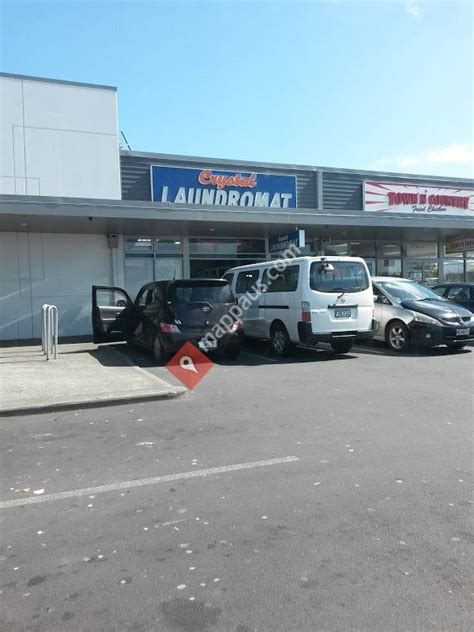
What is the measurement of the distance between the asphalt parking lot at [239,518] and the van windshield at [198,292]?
3864mm

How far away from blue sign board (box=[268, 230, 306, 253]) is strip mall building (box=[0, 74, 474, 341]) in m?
0.06

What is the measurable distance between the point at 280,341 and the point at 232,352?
1272 mm

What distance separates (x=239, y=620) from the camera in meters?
2.67

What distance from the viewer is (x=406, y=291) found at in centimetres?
1268

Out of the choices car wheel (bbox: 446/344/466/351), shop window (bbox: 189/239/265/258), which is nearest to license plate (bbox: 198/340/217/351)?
car wheel (bbox: 446/344/466/351)

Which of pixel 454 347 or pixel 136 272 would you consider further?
pixel 136 272

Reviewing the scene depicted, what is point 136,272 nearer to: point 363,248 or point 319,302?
point 319,302

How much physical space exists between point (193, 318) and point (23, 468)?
5.88 meters

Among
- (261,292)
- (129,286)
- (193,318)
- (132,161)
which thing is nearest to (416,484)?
(193,318)

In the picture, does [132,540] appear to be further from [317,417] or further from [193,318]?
[193,318]

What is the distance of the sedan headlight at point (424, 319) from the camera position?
11415 mm

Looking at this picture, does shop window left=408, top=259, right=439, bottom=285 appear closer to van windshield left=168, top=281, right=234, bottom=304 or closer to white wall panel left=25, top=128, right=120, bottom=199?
white wall panel left=25, top=128, right=120, bottom=199

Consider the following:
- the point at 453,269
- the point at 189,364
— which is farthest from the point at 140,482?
the point at 453,269

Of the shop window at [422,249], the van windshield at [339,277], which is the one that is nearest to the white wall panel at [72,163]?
the van windshield at [339,277]
